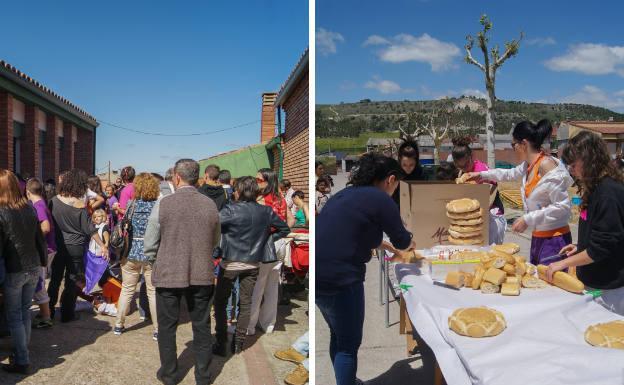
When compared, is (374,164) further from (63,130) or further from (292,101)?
(63,130)

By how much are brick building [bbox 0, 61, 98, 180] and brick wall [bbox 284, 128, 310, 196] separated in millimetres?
4782

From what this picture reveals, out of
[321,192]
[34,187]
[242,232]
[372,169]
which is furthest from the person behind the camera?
[321,192]

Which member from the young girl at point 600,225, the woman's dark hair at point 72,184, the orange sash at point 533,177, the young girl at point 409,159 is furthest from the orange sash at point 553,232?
the woman's dark hair at point 72,184

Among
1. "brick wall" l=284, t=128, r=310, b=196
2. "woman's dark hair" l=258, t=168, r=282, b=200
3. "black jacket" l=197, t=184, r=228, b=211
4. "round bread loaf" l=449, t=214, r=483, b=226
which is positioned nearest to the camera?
"round bread loaf" l=449, t=214, r=483, b=226

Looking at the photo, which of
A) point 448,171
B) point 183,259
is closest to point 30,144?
point 183,259

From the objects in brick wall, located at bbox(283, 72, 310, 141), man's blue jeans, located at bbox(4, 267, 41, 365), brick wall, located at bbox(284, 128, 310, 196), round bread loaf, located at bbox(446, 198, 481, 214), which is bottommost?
man's blue jeans, located at bbox(4, 267, 41, 365)

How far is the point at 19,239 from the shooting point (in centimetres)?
358

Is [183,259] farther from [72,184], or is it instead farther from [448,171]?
[448,171]

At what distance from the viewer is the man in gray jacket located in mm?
3562

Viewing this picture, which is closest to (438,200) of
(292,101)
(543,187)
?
(543,187)

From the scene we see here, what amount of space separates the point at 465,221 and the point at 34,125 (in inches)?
399

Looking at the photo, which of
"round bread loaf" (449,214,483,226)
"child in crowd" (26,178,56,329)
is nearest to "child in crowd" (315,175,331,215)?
"child in crowd" (26,178,56,329)

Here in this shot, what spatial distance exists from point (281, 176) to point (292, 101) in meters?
2.64

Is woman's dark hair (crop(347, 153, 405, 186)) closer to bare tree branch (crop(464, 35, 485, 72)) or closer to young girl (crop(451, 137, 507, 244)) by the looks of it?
young girl (crop(451, 137, 507, 244))
